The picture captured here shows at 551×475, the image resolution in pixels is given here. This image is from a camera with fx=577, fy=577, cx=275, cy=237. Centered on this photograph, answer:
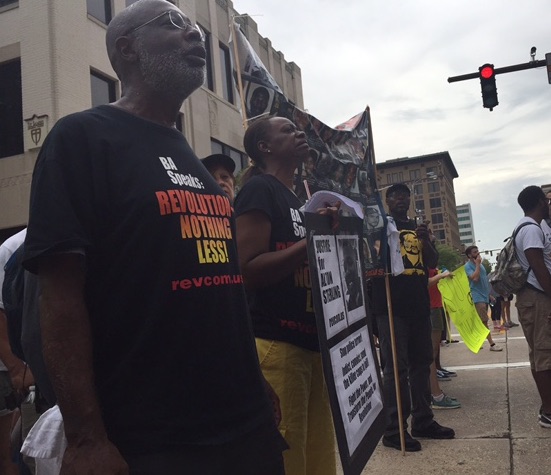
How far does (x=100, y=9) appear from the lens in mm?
15977

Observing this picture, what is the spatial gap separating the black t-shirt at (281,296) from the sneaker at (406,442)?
2351 mm

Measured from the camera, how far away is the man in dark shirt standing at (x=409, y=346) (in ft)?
14.7

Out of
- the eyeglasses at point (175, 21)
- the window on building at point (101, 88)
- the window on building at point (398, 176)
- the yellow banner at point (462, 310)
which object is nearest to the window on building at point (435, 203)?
the window on building at point (398, 176)

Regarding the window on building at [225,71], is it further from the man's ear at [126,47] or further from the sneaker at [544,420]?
the man's ear at [126,47]

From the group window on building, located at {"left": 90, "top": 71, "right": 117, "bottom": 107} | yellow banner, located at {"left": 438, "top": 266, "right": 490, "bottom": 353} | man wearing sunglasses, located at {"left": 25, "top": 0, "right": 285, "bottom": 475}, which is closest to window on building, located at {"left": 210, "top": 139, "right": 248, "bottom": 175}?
window on building, located at {"left": 90, "top": 71, "right": 117, "bottom": 107}

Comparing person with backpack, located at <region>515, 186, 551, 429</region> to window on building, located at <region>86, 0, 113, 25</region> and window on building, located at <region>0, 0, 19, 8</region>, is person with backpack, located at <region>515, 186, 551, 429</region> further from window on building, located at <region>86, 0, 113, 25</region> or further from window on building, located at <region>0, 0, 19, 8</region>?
window on building, located at <region>0, 0, 19, 8</region>

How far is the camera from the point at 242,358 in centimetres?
160

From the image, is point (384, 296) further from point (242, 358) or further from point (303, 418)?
point (242, 358)

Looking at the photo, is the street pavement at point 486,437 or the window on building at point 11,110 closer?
the street pavement at point 486,437

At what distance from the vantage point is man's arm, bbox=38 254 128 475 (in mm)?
1269

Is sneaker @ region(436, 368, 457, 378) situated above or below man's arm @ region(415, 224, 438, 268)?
below

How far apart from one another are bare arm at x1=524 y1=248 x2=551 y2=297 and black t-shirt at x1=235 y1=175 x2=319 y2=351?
2.87 m

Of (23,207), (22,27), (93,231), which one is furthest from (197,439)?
(22,27)

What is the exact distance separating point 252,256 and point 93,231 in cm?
96
